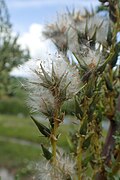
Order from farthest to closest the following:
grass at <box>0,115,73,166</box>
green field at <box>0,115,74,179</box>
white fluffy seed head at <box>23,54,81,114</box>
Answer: grass at <box>0,115,73,166</box> < green field at <box>0,115,74,179</box> < white fluffy seed head at <box>23,54,81,114</box>

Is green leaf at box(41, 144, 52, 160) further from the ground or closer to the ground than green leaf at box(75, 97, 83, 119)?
closer to the ground

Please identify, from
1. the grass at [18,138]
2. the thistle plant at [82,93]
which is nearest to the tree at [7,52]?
the thistle plant at [82,93]

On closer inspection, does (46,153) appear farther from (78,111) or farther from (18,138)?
(18,138)

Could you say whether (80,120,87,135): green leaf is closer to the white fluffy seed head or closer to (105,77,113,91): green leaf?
the white fluffy seed head

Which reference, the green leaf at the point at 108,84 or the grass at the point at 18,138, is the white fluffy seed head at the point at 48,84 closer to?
the green leaf at the point at 108,84

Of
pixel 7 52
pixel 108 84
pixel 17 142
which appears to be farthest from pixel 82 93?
pixel 17 142

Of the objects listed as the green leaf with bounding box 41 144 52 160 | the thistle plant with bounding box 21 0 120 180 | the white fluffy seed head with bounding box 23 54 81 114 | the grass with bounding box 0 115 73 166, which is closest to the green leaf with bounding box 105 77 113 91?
the thistle plant with bounding box 21 0 120 180

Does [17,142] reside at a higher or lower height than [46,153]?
lower

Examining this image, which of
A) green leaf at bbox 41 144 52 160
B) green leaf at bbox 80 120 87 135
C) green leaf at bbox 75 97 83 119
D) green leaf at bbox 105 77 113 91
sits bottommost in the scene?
green leaf at bbox 41 144 52 160

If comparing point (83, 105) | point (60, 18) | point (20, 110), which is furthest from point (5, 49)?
point (20, 110)
